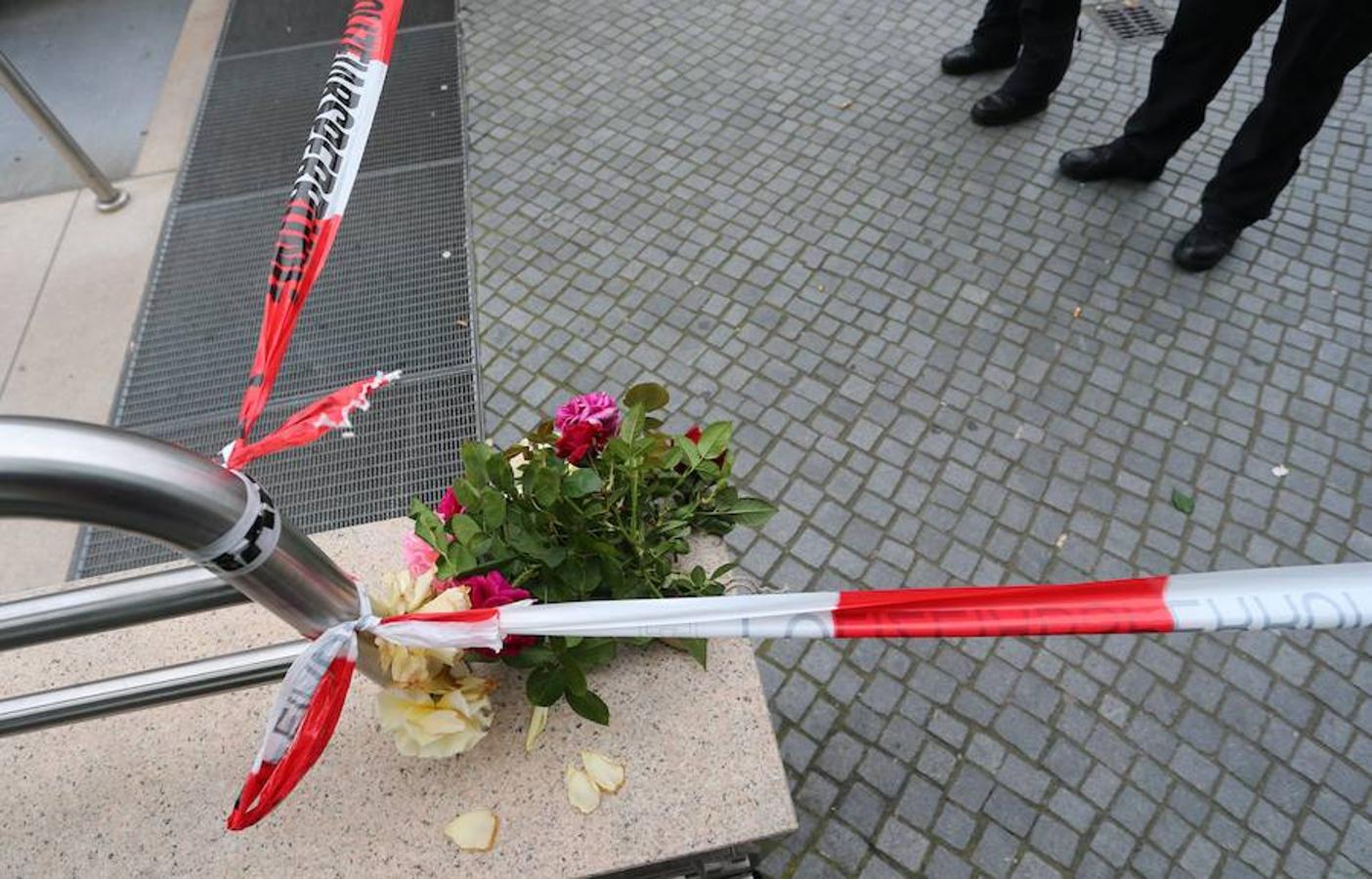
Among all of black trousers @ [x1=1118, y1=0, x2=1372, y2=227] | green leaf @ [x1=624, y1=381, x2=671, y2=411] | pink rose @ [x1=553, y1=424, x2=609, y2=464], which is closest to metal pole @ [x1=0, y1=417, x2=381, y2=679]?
pink rose @ [x1=553, y1=424, x2=609, y2=464]

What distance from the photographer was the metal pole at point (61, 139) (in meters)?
3.68

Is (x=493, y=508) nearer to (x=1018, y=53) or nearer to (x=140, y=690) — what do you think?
(x=140, y=690)

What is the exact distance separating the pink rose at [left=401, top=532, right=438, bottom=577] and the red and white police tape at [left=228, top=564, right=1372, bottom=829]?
179 mm

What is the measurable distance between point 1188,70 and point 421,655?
376cm

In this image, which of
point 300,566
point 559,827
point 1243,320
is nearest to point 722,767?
point 559,827

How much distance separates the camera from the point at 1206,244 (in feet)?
11.6

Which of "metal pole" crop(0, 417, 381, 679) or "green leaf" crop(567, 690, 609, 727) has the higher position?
"metal pole" crop(0, 417, 381, 679)

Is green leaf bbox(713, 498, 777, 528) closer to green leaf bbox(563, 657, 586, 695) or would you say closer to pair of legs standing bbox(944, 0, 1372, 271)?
green leaf bbox(563, 657, 586, 695)

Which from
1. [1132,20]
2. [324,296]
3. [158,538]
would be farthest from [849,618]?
[1132,20]

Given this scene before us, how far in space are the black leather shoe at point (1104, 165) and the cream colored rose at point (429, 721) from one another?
3.77m

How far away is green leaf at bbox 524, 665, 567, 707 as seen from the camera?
1.47 metres

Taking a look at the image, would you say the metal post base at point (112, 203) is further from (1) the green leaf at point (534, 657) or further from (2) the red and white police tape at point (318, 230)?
(1) the green leaf at point (534, 657)

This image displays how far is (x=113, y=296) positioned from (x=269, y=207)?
2.76 ft

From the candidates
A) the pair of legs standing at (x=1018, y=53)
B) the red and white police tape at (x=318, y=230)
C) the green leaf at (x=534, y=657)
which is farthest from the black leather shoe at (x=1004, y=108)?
the green leaf at (x=534, y=657)
